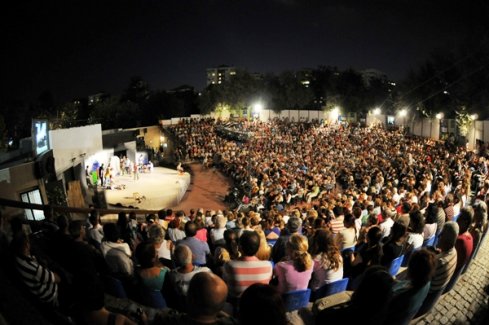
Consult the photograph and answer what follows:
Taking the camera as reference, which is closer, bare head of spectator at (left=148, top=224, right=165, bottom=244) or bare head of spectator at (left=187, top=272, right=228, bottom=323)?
bare head of spectator at (left=187, top=272, right=228, bottom=323)

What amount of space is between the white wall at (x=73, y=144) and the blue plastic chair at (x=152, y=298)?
40.3 ft

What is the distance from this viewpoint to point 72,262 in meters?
3.65

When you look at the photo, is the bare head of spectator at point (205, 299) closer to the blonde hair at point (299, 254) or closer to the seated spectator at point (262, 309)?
the seated spectator at point (262, 309)

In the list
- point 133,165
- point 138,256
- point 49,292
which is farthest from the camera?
Answer: point 133,165

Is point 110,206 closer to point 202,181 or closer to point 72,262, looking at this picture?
point 202,181

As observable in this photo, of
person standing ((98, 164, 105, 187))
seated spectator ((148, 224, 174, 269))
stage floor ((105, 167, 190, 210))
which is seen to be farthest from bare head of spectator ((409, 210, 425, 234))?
person standing ((98, 164, 105, 187))

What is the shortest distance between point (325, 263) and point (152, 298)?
1.97m

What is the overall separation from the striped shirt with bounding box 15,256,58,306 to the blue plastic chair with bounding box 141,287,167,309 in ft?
2.83

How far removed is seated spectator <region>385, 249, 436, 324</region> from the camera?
2783mm

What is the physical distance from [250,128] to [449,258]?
107ft

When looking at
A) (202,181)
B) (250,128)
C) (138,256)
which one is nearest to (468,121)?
(250,128)

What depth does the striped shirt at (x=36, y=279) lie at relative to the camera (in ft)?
9.78

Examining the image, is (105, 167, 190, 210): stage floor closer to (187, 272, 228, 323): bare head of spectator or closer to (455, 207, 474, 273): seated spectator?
(455, 207, 474, 273): seated spectator

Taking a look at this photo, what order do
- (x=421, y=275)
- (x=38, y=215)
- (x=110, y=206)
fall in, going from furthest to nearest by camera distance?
(x=110, y=206), (x=38, y=215), (x=421, y=275)
